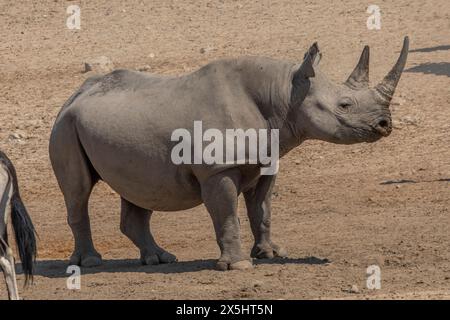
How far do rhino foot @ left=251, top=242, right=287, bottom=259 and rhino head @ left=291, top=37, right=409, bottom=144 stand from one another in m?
1.16

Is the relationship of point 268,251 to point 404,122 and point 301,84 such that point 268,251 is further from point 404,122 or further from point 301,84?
point 404,122

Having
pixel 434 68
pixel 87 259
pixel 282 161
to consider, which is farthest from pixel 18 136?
pixel 87 259

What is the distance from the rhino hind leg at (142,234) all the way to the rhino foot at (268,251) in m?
0.77

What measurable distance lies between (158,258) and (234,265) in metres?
1.04

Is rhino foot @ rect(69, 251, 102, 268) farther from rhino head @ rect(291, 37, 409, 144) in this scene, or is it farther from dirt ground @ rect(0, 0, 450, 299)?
rhino head @ rect(291, 37, 409, 144)

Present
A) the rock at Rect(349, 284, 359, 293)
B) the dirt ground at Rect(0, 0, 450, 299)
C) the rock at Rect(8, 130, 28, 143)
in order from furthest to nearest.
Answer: the rock at Rect(8, 130, 28, 143)
the dirt ground at Rect(0, 0, 450, 299)
the rock at Rect(349, 284, 359, 293)

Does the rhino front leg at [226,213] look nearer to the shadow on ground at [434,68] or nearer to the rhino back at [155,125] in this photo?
the rhino back at [155,125]

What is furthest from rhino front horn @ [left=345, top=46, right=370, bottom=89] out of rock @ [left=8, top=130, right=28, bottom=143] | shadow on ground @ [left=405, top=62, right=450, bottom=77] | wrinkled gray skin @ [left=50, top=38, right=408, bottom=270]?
shadow on ground @ [left=405, top=62, right=450, bottom=77]

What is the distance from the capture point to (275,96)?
42.7ft

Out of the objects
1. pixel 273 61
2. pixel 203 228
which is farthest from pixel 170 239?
pixel 273 61

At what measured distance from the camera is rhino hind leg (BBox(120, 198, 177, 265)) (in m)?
13.7

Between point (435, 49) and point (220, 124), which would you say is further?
point (435, 49)
